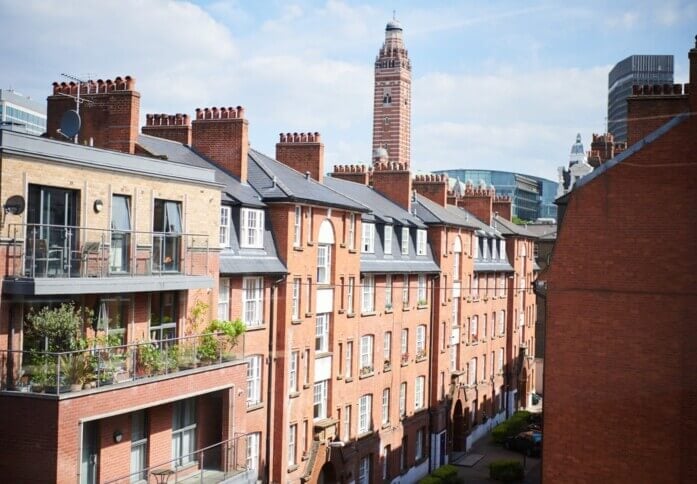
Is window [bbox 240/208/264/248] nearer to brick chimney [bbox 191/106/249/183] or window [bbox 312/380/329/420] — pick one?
brick chimney [bbox 191/106/249/183]

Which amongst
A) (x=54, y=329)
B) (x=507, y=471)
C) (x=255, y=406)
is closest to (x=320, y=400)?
(x=255, y=406)

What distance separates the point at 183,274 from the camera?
76.9 feet

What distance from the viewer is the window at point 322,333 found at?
Result: 33188 mm

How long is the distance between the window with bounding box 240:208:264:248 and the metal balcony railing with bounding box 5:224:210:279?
4.49 meters

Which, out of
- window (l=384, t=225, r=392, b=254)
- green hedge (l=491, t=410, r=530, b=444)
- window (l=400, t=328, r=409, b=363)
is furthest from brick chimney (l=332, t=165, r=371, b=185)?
green hedge (l=491, t=410, r=530, b=444)

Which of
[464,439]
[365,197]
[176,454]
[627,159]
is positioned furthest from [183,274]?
[464,439]

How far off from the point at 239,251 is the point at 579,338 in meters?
12.0

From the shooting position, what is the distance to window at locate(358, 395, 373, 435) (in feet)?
121

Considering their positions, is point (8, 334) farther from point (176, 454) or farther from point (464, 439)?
point (464, 439)

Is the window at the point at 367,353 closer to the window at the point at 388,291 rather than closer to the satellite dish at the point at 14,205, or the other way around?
the window at the point at 388,291

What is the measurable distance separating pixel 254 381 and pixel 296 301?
3.76m

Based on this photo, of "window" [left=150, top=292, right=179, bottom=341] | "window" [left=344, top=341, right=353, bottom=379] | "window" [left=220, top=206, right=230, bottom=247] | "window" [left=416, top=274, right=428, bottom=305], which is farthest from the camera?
"window" [left=416, top=274, right=428, bottom=305]

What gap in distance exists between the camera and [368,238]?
37.9 meters

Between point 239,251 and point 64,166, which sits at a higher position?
point 64,166
